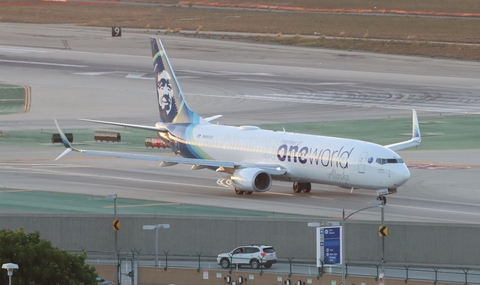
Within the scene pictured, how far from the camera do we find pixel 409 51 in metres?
156

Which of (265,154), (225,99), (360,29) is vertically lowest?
(265,154)

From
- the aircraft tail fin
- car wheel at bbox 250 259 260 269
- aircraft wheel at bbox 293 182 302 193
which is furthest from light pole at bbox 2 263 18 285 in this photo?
the aircraft tail fin

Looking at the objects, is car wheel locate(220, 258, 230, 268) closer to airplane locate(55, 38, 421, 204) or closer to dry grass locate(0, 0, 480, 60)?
airplane locate(55, 38, 421, 204)

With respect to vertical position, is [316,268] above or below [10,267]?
above

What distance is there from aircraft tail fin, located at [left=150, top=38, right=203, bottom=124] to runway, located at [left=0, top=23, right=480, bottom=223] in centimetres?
391

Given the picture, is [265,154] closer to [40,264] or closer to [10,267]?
[40,264]

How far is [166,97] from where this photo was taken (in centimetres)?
7912

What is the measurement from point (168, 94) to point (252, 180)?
1274cm

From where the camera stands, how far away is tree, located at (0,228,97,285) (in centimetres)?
4222

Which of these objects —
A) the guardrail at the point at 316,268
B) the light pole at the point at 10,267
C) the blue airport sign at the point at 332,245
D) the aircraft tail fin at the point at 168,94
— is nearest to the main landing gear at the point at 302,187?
the aircraft tail fin at the point at 168,94

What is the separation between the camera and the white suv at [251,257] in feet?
167

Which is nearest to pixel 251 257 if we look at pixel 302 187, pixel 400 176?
pixel 400 176

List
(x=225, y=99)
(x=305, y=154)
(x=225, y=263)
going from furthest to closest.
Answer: (x=225, y=99) < (x=305, y=154) < (x=225, y=263)

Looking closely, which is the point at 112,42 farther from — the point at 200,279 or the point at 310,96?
the point at 200,279
